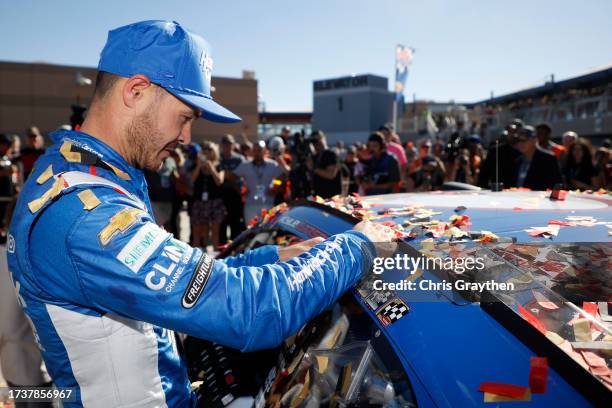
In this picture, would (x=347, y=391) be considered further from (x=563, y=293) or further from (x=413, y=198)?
(x=413, y=198)

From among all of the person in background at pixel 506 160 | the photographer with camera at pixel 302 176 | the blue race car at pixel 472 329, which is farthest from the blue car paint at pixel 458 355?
the photographer with camera at pixel 302 176

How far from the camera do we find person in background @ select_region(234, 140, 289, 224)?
7.45 m

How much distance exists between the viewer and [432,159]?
305 inches

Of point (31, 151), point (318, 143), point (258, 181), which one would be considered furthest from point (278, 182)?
point (31, 151)

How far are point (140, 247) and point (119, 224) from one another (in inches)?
3.1

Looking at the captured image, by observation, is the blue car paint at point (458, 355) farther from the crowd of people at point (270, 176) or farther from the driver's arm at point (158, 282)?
the crowd of people at point (270, 176)

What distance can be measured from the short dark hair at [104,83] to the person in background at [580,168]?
7738 millimetres

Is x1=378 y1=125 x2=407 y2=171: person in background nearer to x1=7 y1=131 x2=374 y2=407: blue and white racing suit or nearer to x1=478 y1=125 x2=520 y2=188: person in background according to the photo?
x1=478 y1=125 x2=520 y2=188: person in background

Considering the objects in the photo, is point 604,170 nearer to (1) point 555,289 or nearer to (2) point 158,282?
(1) point 555,289

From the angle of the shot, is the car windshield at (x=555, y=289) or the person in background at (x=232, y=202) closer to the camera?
the car windshield at (x=555, y=289)

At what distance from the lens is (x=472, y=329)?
4.24ft

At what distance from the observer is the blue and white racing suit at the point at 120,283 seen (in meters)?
1.15

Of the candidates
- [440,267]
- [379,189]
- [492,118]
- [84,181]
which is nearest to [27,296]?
[84,181]

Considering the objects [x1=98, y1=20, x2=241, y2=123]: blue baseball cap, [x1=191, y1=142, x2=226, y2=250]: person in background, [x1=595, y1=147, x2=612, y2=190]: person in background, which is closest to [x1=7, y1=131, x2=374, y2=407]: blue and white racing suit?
[x1=98, y1=20, x2=241, y2=123]: blue baseball cap
